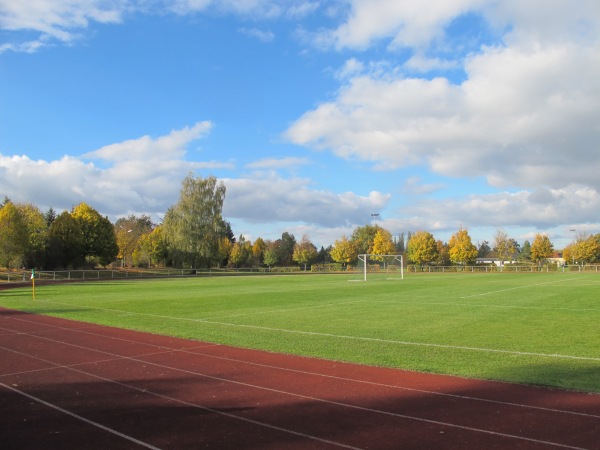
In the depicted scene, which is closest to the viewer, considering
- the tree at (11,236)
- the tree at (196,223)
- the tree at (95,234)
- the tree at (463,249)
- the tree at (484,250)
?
the tree at (11,236)

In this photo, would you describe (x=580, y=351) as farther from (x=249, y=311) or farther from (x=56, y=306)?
(x=56, y=306)

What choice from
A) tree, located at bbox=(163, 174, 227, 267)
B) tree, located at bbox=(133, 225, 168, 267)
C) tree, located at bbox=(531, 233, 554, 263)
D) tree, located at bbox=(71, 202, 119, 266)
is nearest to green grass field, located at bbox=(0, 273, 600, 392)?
tree, located at bbox=(71, 202, 119, 266)

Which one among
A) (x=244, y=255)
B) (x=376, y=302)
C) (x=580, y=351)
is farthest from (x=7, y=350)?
(x=244, y=255)

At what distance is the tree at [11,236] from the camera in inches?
2089

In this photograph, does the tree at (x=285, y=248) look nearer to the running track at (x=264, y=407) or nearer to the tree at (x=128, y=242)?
the tree at (x=128, y=242)

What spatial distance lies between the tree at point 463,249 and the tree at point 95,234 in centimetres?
6450

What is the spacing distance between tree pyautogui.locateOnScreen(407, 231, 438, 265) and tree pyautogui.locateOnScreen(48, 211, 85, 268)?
62243mm

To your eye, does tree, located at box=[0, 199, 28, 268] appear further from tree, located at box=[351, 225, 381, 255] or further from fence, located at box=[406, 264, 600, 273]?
tree, located at box=[351, 225, 381, 255]

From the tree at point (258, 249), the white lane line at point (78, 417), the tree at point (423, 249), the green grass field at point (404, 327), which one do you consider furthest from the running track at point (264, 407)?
the tree at point (258, 249)

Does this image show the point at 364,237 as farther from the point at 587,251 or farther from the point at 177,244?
the point at 177,244

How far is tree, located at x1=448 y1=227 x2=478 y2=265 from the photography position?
9888 centimetres

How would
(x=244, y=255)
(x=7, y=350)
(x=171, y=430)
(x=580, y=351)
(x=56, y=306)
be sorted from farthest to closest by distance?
1. (x=244, y=255)
2. (x=56, y=306)
3. (x=7, y=350)
4. (x=580, y=351)
5. (x=171, y=430)

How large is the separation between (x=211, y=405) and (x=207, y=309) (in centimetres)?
1498

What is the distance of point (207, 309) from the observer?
73.5 feet
